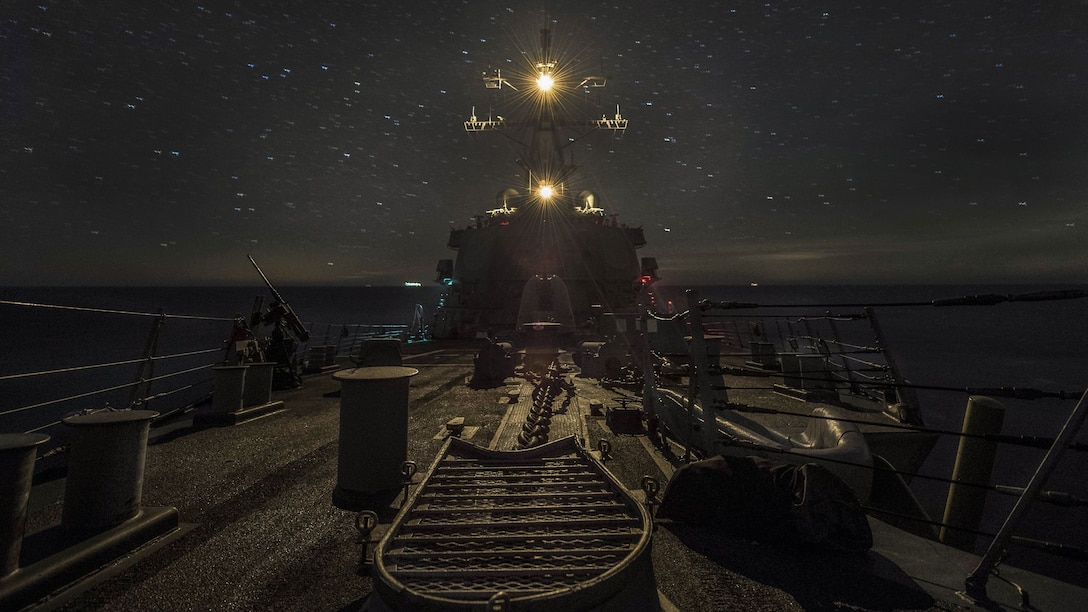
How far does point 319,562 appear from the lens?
3.80m

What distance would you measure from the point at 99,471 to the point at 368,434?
7.19 ft

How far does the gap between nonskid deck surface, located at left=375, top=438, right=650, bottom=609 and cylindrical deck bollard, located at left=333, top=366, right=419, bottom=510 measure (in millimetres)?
661

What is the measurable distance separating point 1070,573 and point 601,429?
13.7 meters

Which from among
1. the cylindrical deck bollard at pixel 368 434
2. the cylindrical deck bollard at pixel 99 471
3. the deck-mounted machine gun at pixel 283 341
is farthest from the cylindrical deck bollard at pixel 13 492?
the deck-mounted machine gun at pixel 283 341

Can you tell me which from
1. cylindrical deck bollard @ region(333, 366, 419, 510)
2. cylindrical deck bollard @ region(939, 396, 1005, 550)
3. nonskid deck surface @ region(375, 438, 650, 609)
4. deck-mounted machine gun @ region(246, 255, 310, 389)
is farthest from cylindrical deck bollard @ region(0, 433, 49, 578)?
cylindrical deck bollard @ region(939, 396, 1005, 550)

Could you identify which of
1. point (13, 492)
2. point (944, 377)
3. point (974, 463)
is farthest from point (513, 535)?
point (944, 377)

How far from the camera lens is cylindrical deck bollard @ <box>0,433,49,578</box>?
2.97 m

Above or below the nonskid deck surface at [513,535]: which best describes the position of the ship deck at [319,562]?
below

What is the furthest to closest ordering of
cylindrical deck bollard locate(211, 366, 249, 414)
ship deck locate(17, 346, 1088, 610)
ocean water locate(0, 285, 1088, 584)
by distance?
1. ocean water locate(0, 285, 1088, 584)
2. cylindrical deck bollard locate(211, 366, 249, 414)
3. ship deck locate(17, 346, 1088, 610)

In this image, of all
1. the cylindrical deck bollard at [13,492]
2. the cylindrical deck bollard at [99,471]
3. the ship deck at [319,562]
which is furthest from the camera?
the cylindrical deck bollard at [99,471]

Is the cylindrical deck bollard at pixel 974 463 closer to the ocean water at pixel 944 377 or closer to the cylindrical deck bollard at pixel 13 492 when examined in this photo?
the ocean water at pixel 944 377

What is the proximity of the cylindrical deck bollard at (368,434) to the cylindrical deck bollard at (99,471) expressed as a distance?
5.46 feet

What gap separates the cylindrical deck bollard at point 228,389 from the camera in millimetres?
8594

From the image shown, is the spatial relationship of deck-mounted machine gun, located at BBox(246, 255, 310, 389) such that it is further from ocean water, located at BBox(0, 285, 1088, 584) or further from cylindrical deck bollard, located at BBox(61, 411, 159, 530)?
cylindrical deck bollard, located at BBox(61, 411, 159, 530)
